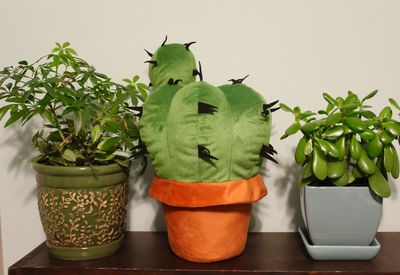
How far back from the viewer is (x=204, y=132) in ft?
2.12

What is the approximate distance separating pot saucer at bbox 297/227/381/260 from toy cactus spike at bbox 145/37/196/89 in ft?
1.33

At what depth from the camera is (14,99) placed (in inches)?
27.8

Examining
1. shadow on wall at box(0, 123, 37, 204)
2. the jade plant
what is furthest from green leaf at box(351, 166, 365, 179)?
shadow on wall at box(0, 123, 37, 204)

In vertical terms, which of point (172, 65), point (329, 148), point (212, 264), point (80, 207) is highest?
point (172, 65)

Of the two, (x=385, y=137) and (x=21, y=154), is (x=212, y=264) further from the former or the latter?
(x=21, y=154)

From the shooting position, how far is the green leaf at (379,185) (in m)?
0.69

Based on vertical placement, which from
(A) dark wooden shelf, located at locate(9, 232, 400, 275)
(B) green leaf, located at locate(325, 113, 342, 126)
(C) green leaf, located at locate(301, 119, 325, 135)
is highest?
(B) green leaf, located at locate(325, 113, 342, 126)

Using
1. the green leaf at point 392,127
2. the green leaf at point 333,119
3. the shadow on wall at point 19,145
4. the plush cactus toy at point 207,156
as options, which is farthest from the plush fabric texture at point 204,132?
the shadow on wall at point 19,145

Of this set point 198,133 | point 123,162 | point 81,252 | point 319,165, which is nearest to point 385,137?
point 319,165

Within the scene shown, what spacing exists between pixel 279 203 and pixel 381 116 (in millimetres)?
326

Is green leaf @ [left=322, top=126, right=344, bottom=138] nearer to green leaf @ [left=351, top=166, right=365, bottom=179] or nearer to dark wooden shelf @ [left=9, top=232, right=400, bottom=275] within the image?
green leaf @ [left=351, top=166, right=365, bottom=179]

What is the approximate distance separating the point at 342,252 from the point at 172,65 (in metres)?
0.48

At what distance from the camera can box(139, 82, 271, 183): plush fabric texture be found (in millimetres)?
648

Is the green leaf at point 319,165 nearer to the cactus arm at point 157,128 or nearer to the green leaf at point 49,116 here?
the cactus arm at point 157,128
